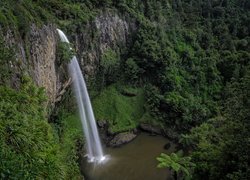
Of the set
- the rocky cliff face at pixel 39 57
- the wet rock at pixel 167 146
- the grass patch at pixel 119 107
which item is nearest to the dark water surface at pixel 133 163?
the wet rock at pixel 167 146

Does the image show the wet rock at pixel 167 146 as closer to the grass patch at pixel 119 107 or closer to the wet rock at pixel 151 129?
the wet rock at pixel 151 129

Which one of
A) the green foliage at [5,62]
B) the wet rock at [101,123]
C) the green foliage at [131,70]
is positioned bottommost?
the wet rock at [101,123]

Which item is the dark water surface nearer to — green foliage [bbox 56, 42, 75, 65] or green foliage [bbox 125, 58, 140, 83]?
green foliage [bbox 125, 58, 140, 83]

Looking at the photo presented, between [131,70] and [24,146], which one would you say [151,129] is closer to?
[131,70]

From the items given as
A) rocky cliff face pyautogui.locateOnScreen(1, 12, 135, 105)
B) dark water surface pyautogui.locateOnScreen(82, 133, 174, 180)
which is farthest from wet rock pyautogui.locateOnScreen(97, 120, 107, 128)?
rocky cliff face pyautogui.locateOnScreen(1, 12, 135, 105)

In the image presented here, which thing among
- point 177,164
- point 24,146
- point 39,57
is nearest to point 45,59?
point 39,57

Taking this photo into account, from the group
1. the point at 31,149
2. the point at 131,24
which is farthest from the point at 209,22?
the point at 31,149

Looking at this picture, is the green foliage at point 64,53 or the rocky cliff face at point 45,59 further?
the green foliage at point 64,53
